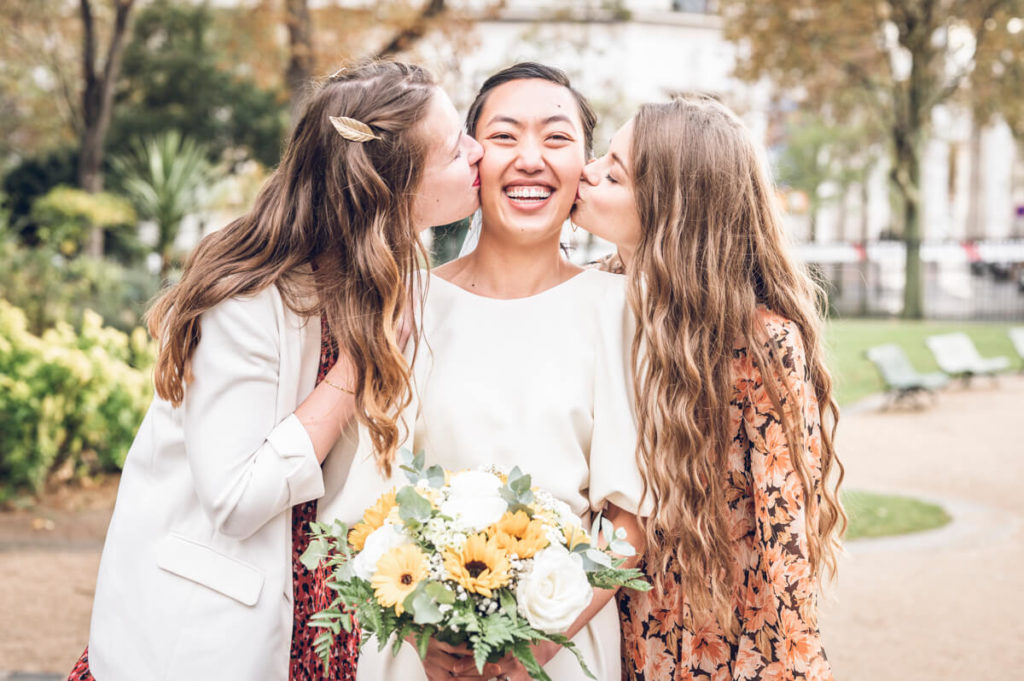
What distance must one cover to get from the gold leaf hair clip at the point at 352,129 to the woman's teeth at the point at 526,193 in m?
0.43

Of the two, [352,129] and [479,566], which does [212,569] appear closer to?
[479,566]

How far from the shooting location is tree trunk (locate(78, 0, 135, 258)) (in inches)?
635

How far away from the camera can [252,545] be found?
2359 mm

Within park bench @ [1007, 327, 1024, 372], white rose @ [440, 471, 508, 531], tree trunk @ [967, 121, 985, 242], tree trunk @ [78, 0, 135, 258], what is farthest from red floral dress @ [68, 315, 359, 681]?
tree trunk @ [967, 121, 985, 242]

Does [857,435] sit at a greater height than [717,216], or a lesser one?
lesser

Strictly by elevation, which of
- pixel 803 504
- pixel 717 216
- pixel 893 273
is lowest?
pixel 893 273

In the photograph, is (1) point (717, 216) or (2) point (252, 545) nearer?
(2) point (252, 545)

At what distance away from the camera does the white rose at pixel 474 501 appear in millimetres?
2033

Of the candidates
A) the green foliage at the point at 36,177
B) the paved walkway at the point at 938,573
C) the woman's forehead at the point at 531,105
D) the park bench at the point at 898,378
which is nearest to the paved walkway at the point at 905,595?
the paved walkway at the point at 938,573

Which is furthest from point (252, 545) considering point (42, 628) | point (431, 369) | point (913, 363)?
point (913, 363)

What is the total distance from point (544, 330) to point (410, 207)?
1.55 ft

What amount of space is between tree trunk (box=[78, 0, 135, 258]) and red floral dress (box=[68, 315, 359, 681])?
15087 millimetres

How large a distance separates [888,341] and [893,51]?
9.13 metres

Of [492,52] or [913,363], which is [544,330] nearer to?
[913,363]
